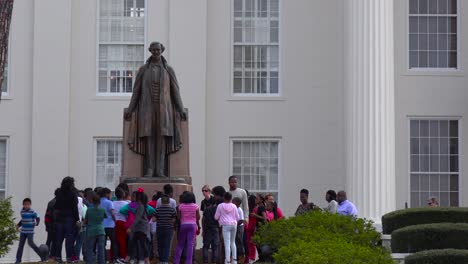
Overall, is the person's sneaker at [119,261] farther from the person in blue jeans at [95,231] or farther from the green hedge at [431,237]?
the green hedge at [431,237]

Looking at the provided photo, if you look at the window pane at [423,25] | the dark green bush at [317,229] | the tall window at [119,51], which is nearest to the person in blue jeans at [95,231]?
the dark green bush at [317,229]

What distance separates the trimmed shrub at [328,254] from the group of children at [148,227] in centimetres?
357

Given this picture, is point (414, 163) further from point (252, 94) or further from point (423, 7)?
point (252, 94)

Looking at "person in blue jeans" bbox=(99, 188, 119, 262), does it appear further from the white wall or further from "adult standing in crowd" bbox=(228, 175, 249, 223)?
the white wall

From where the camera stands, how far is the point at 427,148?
3722 centimetres

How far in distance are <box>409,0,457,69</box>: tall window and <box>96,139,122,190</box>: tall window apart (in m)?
8.37

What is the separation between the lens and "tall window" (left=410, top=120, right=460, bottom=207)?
37031 mm

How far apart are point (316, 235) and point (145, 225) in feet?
10.1

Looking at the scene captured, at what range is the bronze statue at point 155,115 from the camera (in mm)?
26562

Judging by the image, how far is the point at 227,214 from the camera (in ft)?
83.7

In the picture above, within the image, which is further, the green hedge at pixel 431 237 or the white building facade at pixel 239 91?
the white building facade at pixel 239 91

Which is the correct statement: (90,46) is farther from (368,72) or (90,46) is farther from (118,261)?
(118,261)

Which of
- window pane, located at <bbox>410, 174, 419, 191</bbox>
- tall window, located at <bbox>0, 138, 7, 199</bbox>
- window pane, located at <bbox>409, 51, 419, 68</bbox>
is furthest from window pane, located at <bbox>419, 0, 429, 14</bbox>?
tall window, located at <bbox>0, 138, 7, 199</bbox>

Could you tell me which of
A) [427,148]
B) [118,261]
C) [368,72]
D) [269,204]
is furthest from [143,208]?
[427,148]
